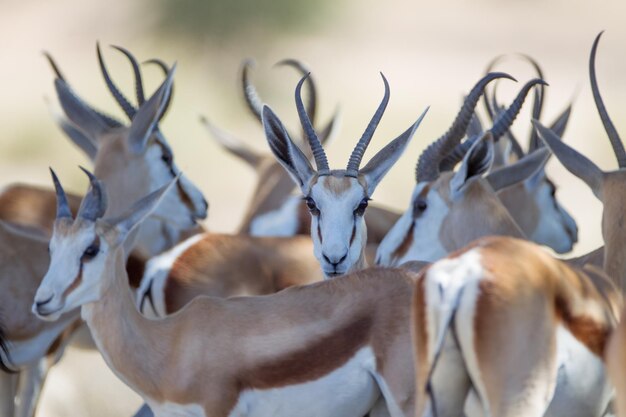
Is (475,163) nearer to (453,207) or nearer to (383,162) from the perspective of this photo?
(453,207)

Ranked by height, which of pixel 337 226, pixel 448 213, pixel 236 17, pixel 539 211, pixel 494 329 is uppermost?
pixel 494 329

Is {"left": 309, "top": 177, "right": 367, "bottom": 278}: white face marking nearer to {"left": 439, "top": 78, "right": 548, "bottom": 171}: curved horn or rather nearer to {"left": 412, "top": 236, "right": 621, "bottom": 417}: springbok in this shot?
{"left": 439, "top": 78, "right": 548, "bottom": 171}: curved horn

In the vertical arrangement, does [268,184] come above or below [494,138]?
→ below

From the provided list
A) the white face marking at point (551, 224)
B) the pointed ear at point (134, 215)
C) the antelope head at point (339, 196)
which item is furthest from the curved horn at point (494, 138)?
the pointed ear at point (134, 215)

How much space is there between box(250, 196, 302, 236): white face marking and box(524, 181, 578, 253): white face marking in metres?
1.28

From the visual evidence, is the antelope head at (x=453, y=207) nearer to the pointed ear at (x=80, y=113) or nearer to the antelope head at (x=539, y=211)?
the antelope head at (x=539, y=211)

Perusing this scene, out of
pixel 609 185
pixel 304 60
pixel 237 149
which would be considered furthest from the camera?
pixel 304 60

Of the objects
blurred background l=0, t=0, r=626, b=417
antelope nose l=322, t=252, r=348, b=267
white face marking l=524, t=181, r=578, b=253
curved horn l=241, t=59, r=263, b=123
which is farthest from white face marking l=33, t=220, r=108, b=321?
blurred background l=0, t=0, r=626, b=417

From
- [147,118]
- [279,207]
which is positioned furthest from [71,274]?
[279,207]

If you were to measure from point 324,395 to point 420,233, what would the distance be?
4.84 feet

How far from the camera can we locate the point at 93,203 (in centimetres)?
630

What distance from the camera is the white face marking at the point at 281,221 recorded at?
882 centimetres

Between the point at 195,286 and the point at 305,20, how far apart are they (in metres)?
15.7

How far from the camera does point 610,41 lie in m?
21.8
